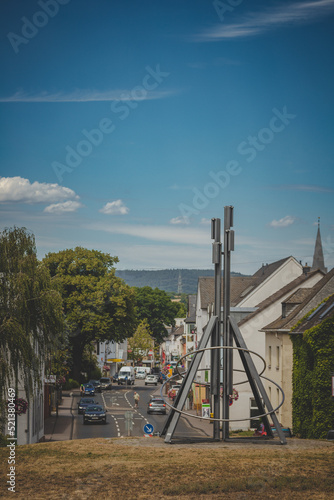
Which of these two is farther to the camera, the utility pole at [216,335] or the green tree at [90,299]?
the green tree at [90,299]

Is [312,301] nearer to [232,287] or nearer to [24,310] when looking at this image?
[24,310]

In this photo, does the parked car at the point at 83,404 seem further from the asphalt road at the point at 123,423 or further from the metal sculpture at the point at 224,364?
the metal sculpture at the point at 224,364

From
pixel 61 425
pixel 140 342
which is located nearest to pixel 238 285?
pixel 61 425

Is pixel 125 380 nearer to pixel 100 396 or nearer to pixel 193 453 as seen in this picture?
pixel 100 396

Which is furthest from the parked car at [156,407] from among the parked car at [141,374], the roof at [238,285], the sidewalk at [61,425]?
the parked car at [141,374]

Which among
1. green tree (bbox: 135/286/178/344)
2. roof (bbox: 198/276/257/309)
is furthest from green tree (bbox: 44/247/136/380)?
green tree (bbox: 135/286/178/344)

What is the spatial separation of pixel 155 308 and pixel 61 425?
90250mm

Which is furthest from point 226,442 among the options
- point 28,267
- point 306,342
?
point 306,342

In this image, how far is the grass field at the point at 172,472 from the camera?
14.0 meters

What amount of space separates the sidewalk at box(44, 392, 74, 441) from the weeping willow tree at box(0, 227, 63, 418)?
11594 mm

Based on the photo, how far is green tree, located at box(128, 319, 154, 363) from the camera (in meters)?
126

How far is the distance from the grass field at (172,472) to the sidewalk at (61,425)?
18.7 meters

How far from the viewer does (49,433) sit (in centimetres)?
4016

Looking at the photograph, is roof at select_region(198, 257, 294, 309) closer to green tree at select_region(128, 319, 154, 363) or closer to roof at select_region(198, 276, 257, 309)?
roof at select_region(198, 276, 257, 309)
